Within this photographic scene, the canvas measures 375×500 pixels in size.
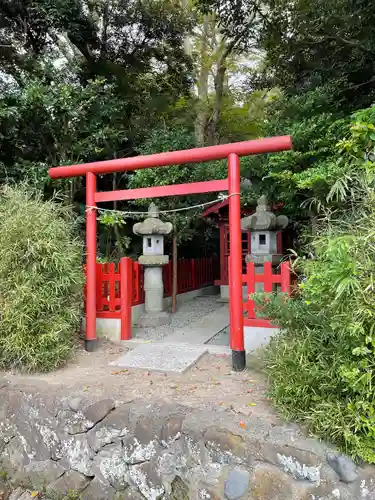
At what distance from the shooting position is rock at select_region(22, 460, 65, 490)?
3.41 metres

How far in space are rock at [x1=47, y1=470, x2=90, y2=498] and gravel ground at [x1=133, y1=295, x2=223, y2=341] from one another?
2639 millimetres

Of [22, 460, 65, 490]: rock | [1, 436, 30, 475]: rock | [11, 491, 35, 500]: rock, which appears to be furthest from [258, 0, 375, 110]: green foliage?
[11, 491, 35, 500]: rock

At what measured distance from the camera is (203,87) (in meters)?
13.3

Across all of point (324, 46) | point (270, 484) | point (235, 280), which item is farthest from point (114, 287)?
point (324, 46)

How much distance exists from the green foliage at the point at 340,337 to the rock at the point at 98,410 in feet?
5.18

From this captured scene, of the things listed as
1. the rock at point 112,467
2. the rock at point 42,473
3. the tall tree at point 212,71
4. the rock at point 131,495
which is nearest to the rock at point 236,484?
the rock at point 131,495

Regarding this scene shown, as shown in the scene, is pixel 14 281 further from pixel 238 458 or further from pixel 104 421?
pixel 238 458

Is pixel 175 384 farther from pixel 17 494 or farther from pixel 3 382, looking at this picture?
pixel 3 382

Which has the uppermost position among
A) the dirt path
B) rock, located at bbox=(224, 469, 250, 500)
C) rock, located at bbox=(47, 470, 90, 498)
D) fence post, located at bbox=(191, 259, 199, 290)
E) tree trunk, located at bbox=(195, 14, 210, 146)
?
tree trunk, located at bbox=(195, 14, 210, 146)

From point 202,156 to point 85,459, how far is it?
3.65 m

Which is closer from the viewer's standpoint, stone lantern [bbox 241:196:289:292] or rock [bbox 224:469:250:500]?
rock [bbox 224:469:250:500]

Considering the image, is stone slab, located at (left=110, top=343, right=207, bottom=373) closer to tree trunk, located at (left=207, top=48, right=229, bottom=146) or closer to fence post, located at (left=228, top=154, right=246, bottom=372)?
fence post, located at (left=228, top=154, right=246, bottom=372)

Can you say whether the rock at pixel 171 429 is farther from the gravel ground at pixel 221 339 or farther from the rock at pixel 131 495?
the gravel ground at pixel 221 339

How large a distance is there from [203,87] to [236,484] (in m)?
13.3
